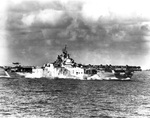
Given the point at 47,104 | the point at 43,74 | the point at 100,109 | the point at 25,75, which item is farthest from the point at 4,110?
the point at 25,75

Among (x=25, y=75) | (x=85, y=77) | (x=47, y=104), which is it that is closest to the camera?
(x=47, y=104)

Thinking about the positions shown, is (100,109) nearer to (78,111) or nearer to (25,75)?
(78,111)

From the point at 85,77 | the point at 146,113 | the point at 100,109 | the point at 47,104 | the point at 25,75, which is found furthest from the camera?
the point at 25,75

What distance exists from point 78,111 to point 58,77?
244 ft

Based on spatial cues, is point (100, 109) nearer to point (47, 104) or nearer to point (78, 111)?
point (78, 111)

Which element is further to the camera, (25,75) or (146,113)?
(25,75)

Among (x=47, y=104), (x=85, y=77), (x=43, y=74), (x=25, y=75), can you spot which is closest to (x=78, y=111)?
(x=47, y=104)

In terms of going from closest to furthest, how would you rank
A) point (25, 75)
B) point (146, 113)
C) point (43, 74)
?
point (146, 113)
point (43, 74)
point (25, 75)

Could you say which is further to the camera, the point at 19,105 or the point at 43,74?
the point at 43,74

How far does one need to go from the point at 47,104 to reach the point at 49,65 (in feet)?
226

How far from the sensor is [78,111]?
115 ft

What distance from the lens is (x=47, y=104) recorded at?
40125 millimetres

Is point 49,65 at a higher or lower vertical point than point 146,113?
higher

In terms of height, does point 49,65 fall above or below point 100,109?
above
